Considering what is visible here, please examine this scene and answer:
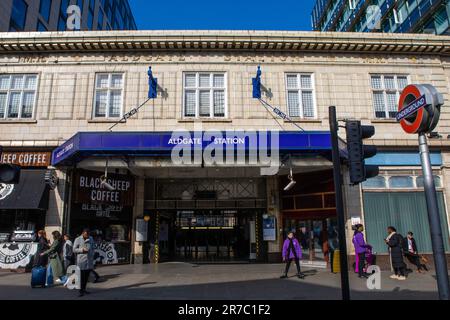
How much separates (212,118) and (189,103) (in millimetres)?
1257

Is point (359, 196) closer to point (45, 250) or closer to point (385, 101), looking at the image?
point (385, 101)

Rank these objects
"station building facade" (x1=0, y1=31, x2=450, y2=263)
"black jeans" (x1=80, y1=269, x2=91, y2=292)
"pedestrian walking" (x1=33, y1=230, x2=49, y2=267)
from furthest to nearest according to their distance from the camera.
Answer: "station building facade" (x1=0, y1=31, x2=450, y2=263)
"pedestrian walking" (x1=33, y1=230, x2=49, y2=267)
"black jeans" (x1=80, y1=269, x2=91, y2=292)

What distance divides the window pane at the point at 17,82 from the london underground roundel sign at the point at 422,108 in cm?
1507

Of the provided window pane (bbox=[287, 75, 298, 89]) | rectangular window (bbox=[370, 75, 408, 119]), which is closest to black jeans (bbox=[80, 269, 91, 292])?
window pane (bbox=[287, 75, 298, 89])

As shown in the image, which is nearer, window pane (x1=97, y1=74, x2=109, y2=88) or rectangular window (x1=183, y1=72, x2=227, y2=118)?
rectangular window (x1=183, y1=72, x2=227, y2=118)

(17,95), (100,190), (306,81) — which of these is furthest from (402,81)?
(17,95)

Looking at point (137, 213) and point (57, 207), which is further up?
point (57, 207)

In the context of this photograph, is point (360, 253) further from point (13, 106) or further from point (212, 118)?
point (13, 106)

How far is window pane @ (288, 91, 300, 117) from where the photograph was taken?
1446 cm

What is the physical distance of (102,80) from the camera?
14.7 m

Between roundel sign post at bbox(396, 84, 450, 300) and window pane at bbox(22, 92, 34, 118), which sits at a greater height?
window pane at bbox(22, 92, 34, 118)

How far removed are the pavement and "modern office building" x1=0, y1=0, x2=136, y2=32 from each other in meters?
17.0

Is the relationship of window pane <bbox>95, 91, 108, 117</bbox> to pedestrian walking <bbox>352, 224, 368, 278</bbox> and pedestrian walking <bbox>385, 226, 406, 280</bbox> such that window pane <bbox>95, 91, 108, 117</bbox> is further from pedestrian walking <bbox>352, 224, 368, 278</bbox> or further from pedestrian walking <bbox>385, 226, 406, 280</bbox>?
pedestrian walking <bbox>385, 226, 406, 280</bbox>

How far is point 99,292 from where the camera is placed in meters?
8.90
